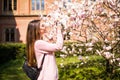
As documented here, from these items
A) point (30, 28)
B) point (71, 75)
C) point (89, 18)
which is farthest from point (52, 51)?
point (71, 75)

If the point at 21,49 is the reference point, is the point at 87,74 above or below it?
above

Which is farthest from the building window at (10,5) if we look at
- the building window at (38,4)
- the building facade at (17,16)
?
the building window at (38,4)

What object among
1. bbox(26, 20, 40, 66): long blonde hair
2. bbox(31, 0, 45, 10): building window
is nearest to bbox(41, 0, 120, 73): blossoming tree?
bbox(26, 20, 40, 66): long blonde hair

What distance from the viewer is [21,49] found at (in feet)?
84.4

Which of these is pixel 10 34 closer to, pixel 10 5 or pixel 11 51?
pixel 10 5

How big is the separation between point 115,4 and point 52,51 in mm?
4410

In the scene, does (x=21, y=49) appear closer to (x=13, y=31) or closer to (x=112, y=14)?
(x=13, y=31)

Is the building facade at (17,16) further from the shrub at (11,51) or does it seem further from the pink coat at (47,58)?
the pink coat at (47,58)

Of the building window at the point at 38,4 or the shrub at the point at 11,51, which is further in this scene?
the building window at the point at 38,4

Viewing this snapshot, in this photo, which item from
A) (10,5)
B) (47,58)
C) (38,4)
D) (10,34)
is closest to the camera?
(47,58)

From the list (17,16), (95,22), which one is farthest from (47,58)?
(17,16)

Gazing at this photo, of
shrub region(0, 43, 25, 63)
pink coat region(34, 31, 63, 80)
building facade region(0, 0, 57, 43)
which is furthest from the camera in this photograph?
building facade region(0, 0, 57, 43)

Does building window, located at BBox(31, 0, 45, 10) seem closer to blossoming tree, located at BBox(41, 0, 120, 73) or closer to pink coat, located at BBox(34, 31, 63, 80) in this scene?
blossoming tree, located at BBox(41, 0, 120, 73)

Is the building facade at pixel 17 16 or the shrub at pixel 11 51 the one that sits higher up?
the building facade at pixel 17 16
